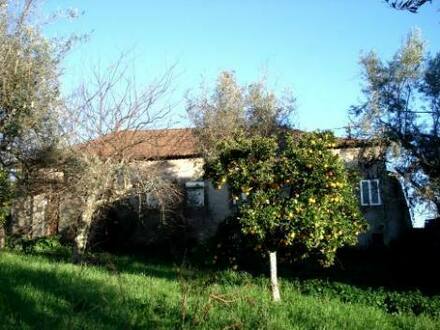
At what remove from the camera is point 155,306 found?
8812 millimetres

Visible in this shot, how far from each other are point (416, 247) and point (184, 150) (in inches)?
496

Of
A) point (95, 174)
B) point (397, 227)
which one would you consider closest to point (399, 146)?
point (397, 227)


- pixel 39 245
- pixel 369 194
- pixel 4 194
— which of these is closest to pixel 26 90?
pixel 4 194

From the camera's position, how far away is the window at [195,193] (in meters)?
27.9

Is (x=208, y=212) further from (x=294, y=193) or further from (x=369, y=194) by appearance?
(x=294, y=193)

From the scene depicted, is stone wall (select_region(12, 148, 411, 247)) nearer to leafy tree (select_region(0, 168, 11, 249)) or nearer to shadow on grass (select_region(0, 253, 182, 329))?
leafy tree (select_region(0, 168, 11, 249))

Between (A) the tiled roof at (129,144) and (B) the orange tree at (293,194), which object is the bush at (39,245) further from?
(B) the orange tree at (293,194)

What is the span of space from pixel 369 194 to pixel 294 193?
15825 millimetres

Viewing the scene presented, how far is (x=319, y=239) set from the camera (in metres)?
11.6

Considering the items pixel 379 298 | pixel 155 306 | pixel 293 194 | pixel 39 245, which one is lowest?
pixel 379 298

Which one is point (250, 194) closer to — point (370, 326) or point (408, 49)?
point (370, 326)

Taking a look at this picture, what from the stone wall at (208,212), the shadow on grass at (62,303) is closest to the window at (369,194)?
the stone wall at (208,212)

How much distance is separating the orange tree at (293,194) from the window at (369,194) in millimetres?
14574

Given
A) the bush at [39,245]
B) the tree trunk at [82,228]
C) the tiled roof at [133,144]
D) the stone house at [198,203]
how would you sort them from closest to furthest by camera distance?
the tree trunk at [82,228], the tiled roof at [133,144], the bush at [39,245], the stone house at [198,203]
